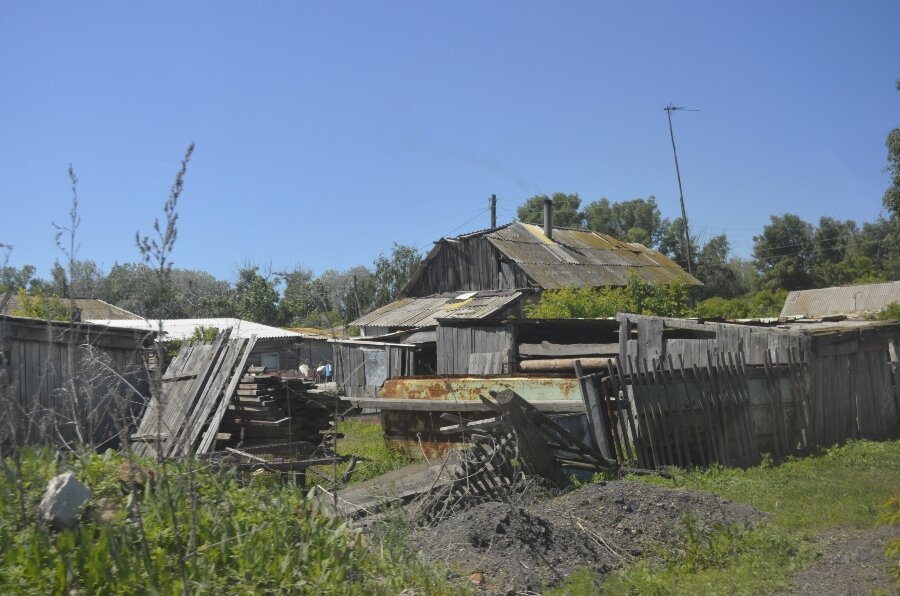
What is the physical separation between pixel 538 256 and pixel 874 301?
17859mm

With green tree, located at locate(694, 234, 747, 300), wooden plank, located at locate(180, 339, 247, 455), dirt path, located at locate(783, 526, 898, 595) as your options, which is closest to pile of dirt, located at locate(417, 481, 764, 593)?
dirt path, located at locate(783, 526, 898, 595)

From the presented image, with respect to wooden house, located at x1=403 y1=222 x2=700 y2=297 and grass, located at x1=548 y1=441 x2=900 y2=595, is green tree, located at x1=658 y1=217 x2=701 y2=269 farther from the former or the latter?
grass, located at x1=548 y1=441 x2=900 y2=595

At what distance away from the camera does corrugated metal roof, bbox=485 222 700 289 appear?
26406mm

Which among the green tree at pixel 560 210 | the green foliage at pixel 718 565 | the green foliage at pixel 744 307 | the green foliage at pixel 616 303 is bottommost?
the green foliage at pixel 718 565

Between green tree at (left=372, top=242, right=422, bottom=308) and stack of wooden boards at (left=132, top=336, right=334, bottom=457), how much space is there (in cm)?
2600

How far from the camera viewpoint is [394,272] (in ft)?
138

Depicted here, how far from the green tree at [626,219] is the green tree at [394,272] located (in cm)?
1937

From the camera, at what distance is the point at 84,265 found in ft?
14.3

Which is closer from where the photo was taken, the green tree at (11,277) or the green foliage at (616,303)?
the green tree at (11,277)

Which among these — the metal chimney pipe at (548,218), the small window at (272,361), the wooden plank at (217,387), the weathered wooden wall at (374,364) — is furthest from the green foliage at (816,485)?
the small window at (272,361)

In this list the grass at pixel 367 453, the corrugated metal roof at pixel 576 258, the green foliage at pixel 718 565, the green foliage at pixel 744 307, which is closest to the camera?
the green foliage at pixel 718 565

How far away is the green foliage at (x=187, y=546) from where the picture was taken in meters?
3.60

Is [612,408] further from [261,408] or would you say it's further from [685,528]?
[261,408]

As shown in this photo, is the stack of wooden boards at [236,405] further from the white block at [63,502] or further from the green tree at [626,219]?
the green tree at [626,219]
